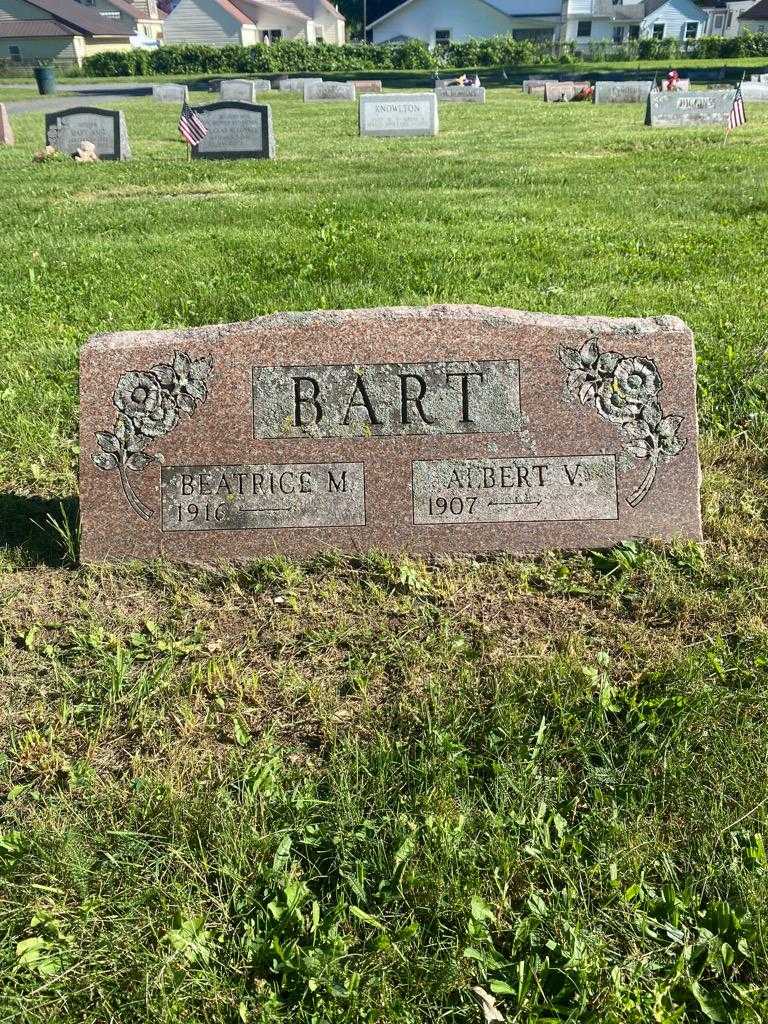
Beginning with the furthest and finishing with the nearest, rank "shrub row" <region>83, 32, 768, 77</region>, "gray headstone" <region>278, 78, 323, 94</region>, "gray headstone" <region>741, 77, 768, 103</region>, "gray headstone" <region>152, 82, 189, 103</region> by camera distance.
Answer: "shrub row" <region>83, 32, 768, 77</region> → "gray headstone" <region>278, 78, 323, 94</region> → "gray headstone" <region>152, 82, 189, 103</region> → "gray headstone" <region>741, 77, 768, 103</region>

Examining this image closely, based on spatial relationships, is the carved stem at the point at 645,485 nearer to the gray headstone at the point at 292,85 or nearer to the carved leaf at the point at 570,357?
the carved leaf at the point at 570,357

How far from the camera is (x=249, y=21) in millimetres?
70062

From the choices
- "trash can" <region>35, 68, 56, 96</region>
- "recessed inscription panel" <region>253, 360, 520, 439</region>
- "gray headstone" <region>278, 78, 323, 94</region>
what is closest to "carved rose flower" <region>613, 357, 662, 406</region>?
"recessed inscription panel" <region>253, 360, 520, 439</region>

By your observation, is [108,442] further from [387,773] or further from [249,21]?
[249,21]

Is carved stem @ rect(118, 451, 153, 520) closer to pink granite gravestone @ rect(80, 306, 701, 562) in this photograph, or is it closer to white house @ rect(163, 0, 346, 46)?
pink granite gravestone @ rect(80, 306, 701, 562)

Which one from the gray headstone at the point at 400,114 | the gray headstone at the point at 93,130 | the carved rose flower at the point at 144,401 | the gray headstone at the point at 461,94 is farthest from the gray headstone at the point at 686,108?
the carved rose flower at the point at 144,401

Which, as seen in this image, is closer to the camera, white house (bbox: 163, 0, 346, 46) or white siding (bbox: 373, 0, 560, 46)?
white siding (bbox: 373, 0, 560, 46)

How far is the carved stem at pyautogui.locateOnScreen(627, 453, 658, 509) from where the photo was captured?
12.0 feet

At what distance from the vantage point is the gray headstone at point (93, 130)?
16719 millimetres

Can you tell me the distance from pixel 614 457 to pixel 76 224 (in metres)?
8.75

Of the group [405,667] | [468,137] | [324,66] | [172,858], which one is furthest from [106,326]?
[324,66]

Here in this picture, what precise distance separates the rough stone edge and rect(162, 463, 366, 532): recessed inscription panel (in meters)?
0.55

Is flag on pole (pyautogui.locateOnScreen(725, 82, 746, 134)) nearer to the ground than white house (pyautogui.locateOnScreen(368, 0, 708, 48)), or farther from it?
nearer to the ground

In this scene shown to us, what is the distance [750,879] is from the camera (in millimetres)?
2215
